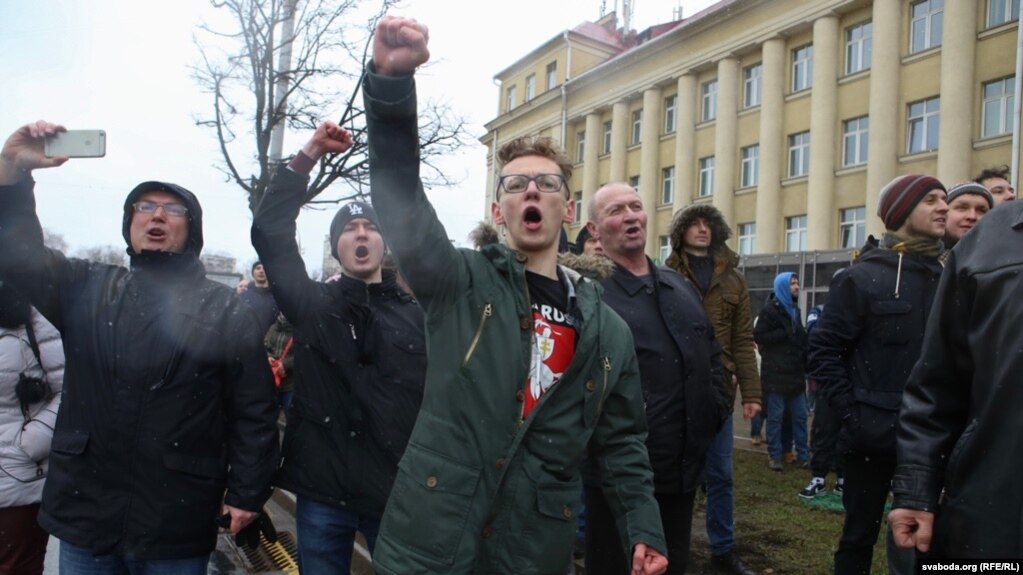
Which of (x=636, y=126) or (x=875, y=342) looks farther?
(x=636, y=126)

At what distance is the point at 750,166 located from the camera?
27.1 metres

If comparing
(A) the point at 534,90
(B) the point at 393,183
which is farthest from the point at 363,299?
(A) the point at 534,90

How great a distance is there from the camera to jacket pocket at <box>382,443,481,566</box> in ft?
6.44

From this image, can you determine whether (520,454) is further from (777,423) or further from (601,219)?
(777,423)

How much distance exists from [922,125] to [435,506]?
2332 cm

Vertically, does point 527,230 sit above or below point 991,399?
above

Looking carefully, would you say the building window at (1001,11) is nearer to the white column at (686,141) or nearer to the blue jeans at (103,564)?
the white column at (686,141)

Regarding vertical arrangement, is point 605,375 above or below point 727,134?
below

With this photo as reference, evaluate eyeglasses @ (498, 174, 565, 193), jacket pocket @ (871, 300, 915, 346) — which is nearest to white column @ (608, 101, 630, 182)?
jacket pocket @ (871, 300, 915, 346)

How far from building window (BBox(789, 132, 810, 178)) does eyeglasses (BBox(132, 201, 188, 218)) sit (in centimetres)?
2457

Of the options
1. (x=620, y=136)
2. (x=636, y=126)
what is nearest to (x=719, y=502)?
(x=620, y=136)

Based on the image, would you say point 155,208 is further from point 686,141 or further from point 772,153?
point 686,141

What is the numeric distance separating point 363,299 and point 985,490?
91.6 inches

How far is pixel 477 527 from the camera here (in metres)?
2.00
